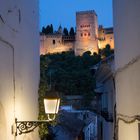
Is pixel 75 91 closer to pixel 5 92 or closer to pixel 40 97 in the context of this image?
pixel 40 97

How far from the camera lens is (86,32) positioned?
99.6 metres

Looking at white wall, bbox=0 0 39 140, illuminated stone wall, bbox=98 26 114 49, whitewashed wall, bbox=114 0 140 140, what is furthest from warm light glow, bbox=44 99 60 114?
illuminated stone wall, bbox=98 26 114 49

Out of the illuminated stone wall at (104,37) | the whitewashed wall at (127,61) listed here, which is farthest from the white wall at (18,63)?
the illuminated stone wall at (104,37)

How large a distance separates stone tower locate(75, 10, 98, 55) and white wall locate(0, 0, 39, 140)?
282 ft

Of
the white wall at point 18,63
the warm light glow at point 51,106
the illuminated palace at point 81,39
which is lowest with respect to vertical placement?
the warm light glow at point 51,106

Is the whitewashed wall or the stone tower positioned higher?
the stone tower

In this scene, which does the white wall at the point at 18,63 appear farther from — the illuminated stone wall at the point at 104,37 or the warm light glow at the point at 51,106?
the illuminated stone wall at the point at 104,37

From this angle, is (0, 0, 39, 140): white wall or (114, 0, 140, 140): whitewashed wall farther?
(114, 0, 140, 140): whitewashed wall

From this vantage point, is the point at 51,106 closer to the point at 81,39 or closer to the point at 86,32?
the point at 81,39

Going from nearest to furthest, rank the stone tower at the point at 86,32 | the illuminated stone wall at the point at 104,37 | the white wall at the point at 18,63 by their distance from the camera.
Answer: the white wall at the point at 18,63 → the stone tower at the point at 86,32 → the illuminated stone wall at the point at 104,37

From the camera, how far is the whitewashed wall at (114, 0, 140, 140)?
685cm

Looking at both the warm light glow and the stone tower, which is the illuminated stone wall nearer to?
the stone tower

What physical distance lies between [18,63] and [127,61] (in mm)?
1951

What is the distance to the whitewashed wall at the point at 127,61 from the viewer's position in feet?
22.5
